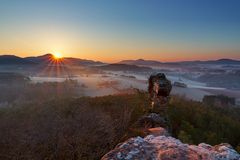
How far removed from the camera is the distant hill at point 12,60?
281 feet

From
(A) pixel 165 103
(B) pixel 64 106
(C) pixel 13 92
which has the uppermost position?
(A) pixel 165 103

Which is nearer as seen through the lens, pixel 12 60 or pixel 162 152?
pixel 162 152

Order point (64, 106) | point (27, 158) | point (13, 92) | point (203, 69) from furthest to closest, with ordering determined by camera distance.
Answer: point (203, 69)
point (13, 92)
point (64, 106)
point (27, 158)

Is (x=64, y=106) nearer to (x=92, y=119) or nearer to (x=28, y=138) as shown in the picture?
(x=92, y=119)

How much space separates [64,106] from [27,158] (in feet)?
26.8

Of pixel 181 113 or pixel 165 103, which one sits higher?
pixel 165 103

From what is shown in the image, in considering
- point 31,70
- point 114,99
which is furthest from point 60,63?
point 114,99

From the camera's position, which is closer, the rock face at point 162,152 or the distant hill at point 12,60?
the rock face at point 162,152

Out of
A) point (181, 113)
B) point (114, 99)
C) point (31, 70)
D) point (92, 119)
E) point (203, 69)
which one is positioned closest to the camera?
point (92, 119)

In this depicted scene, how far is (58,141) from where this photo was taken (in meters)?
6.42

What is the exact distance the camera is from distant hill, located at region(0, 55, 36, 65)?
85750 millimetres

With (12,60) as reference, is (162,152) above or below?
below

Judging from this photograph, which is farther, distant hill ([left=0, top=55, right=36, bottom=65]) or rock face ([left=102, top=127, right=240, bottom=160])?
distant hill ([left=0, top=55, right=36, bottom=65])

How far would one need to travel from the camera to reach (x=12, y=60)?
286 feet
